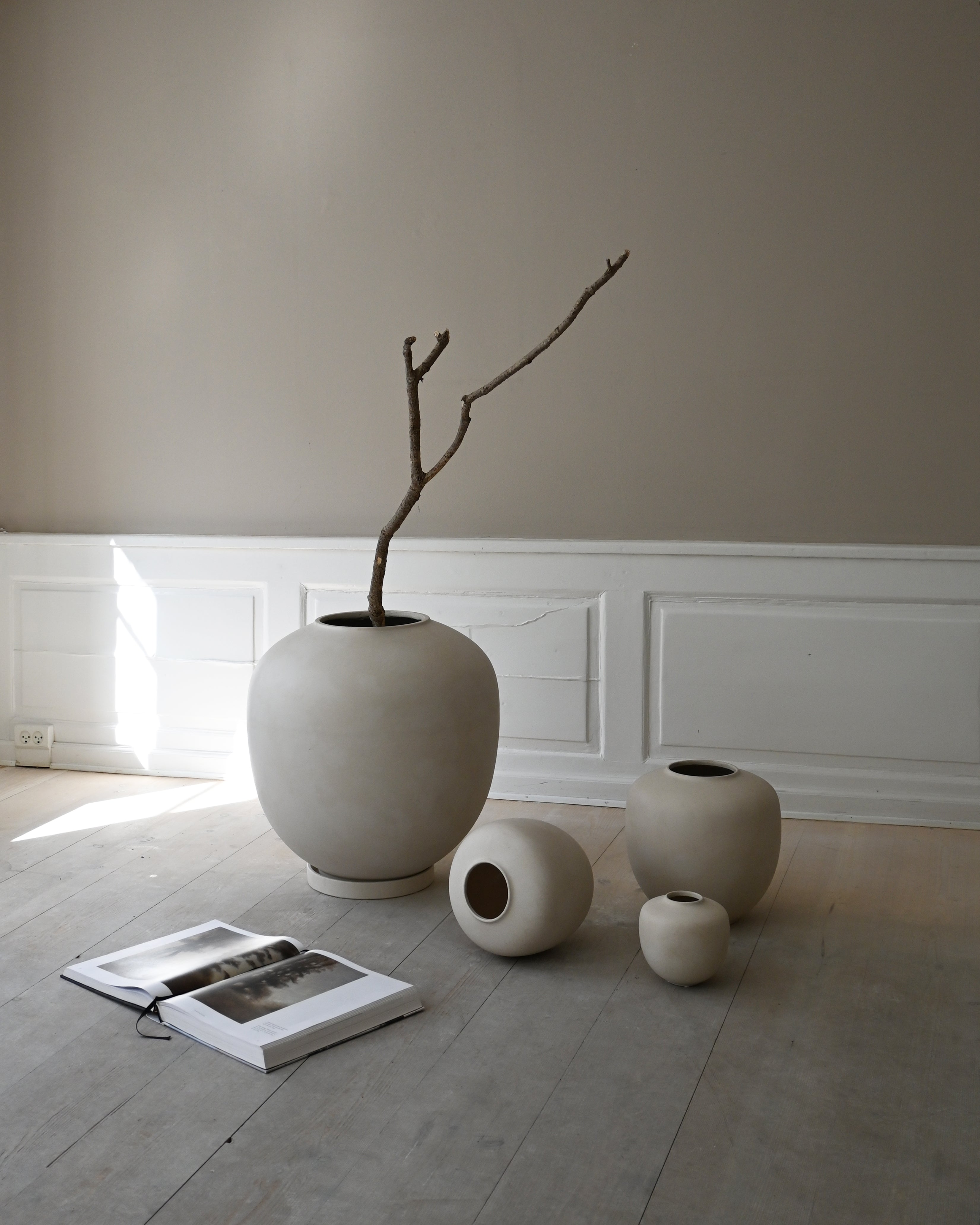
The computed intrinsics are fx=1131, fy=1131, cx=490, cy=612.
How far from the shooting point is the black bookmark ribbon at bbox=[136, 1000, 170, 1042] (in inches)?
71.9

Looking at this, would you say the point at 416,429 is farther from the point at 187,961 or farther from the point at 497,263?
the point at 187,961

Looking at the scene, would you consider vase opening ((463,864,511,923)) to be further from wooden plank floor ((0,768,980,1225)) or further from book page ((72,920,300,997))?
book page ((72,920,300,997))

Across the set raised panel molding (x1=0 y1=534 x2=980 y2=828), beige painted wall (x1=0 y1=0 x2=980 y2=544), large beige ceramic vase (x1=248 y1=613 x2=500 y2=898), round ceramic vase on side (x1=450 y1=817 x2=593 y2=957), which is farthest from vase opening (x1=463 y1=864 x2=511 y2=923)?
beige painted wall (x1=0 y1=0 x2=980 y2=544)

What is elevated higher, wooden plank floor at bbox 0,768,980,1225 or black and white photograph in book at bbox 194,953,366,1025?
black and white photograph in book at bbox 194,953,366,1025

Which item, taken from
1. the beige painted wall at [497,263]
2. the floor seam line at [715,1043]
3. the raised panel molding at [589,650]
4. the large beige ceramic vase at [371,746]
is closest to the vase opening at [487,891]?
the large beige ceramic vase at [371,746]

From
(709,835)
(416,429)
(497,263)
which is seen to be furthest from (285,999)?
(497,263)

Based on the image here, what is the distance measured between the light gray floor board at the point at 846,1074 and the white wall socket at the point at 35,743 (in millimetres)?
2289

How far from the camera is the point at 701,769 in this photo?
92.4 inches

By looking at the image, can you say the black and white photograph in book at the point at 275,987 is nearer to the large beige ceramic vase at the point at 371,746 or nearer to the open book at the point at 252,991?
the open book at the point at 252,991

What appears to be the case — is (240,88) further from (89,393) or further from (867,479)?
(867,479)

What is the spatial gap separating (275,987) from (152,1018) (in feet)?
0.68

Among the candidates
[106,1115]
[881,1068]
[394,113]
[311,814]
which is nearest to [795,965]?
[881,1068]

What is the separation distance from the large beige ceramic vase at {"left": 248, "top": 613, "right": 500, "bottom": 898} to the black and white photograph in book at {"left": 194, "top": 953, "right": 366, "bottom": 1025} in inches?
14.2

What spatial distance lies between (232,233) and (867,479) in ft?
6.45
